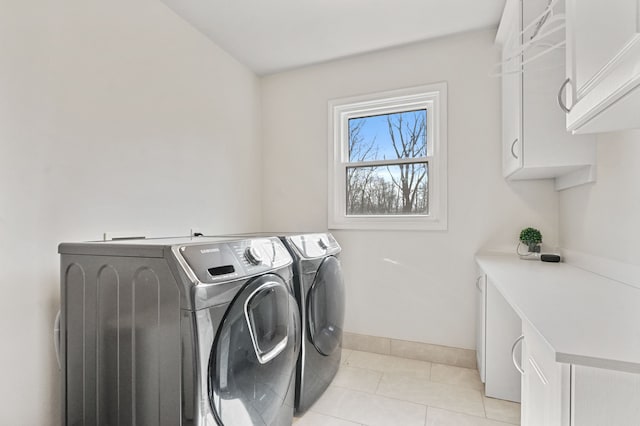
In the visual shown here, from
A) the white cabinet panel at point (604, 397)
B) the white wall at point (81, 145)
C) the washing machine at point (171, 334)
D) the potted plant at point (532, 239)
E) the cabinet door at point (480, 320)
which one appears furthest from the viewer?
the potted plant at point (532, 239)

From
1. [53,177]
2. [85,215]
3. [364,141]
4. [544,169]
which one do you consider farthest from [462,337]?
[53,177]

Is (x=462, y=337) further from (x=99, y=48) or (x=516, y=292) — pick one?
(x=99, y=48)

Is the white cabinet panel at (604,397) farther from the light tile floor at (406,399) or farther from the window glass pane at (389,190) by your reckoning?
the window glass pane at (389,190)

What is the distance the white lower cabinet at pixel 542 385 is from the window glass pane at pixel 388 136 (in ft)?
5.80

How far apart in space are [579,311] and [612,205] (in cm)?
85

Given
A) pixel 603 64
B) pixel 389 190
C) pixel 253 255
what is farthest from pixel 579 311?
pixel 389 190

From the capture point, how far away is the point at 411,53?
2.45 metres

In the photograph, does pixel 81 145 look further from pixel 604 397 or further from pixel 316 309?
pixel 604 397

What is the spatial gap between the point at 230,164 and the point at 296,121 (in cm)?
74

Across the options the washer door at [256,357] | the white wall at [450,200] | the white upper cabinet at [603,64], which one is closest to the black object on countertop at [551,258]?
the white wall at [450,200]

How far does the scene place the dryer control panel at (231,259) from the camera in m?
1.06

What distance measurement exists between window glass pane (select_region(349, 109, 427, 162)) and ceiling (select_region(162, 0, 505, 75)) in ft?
1.78

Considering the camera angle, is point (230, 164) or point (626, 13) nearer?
point (626, 13)

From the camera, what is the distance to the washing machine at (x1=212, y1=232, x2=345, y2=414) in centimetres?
171
